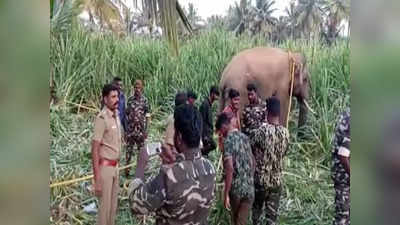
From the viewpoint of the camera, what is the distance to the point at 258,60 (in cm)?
246

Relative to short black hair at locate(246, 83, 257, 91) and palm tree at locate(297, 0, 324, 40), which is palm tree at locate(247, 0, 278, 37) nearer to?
palm tree at locate(297, 0, 324, 40)

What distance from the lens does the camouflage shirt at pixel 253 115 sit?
8.04 feet

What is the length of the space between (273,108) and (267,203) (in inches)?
15.2

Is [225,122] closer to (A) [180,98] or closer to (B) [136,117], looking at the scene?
(A) [180,98]

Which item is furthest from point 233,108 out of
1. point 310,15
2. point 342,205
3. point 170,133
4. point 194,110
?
point 342,205

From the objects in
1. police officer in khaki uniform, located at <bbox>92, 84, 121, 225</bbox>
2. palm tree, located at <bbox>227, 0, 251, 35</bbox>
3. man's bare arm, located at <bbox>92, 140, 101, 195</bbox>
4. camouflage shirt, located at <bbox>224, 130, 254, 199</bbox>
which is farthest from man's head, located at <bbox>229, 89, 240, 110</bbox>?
man's bare arm, located at <bbox>92, 140, 101, 195</bbox>

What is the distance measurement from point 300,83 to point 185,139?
0.51 m

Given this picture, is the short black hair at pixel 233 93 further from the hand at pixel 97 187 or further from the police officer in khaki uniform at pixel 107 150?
the hand at pixel 97 187

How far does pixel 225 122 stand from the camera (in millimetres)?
2453

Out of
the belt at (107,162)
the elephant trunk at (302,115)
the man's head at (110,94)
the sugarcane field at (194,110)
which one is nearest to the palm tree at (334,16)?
the sugarcane field at (194,110)

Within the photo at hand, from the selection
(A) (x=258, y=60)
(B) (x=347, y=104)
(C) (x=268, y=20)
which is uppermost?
(C) (x=268, y=20)

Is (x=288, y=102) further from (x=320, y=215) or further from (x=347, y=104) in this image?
(x=320, y=215)

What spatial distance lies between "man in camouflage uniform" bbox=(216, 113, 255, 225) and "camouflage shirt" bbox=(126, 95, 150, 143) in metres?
0.30
